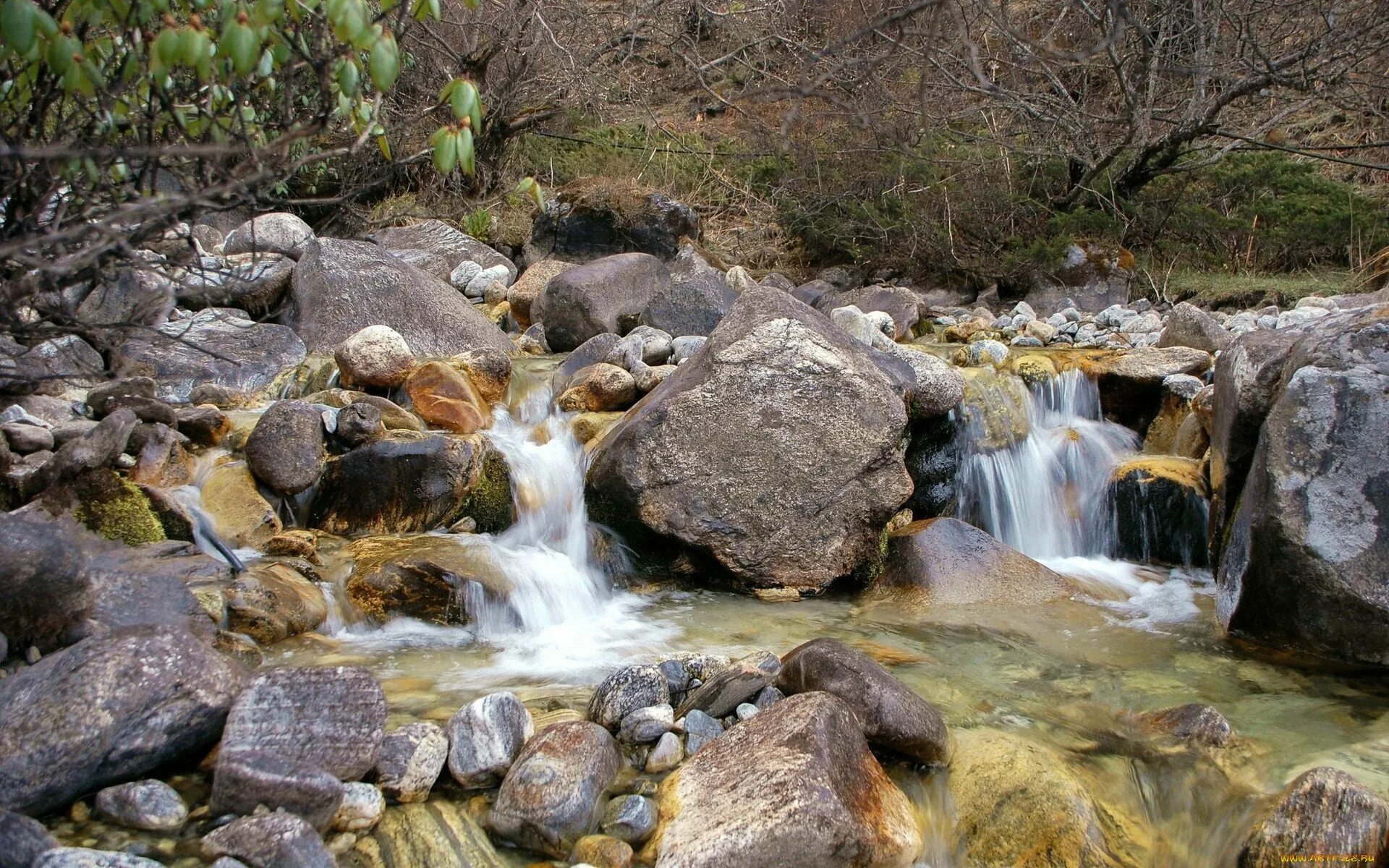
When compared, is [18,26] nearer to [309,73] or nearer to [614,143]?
[309,73]

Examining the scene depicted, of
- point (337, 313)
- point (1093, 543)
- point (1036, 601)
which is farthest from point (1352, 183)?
point (337, 313)

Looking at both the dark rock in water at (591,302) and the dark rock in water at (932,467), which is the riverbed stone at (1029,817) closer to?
the dark rock in water at (932,467)

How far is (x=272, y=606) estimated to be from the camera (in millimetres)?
4379

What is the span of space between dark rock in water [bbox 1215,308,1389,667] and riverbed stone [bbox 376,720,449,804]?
135 inches

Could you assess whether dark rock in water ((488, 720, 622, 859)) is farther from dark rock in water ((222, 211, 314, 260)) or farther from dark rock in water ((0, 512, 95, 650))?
dark rock in water ((222, 211, 314, 260))

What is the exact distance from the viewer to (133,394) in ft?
19.2

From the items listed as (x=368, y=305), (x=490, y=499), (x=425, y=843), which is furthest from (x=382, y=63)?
(x=368, y=305)

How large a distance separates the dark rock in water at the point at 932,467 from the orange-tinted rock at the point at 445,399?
9.20 feet

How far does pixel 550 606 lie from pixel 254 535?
1602 mm

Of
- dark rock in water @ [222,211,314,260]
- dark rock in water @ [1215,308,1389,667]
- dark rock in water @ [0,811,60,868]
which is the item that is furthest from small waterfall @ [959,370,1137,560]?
dark rock in water @ [222,211,314,260]

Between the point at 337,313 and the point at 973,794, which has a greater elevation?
the point at 337,313

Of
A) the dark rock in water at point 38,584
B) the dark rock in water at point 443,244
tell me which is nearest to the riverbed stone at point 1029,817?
the dark rock in water at point 38,584

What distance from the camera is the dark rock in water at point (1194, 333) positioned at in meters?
8.09

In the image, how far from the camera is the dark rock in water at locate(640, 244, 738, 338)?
9109 mm
